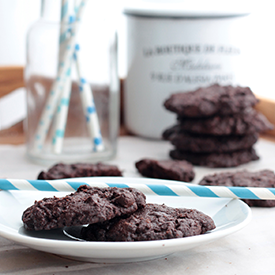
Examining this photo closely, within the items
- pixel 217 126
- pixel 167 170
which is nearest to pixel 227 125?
pixel 217 126

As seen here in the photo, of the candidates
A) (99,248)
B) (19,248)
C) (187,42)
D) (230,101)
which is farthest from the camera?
(187,42)

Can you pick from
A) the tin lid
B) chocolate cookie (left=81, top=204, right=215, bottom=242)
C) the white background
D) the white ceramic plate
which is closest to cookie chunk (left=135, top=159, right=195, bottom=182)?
the white ceramic plate

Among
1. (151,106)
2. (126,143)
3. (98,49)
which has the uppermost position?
(98,49)

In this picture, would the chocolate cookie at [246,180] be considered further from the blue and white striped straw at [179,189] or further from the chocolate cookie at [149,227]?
the chocolate cookie at [149,227]

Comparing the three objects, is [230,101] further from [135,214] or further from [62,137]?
[135,214]

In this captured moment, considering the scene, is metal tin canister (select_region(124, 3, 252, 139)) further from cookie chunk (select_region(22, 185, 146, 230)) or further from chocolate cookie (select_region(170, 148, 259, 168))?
cookie chunk (select_region(22, 185, 146, 230))

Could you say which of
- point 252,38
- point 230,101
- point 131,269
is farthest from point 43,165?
point 252,38

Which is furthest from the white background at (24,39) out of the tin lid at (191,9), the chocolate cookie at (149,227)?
the chocolate cookie at (149,227)
